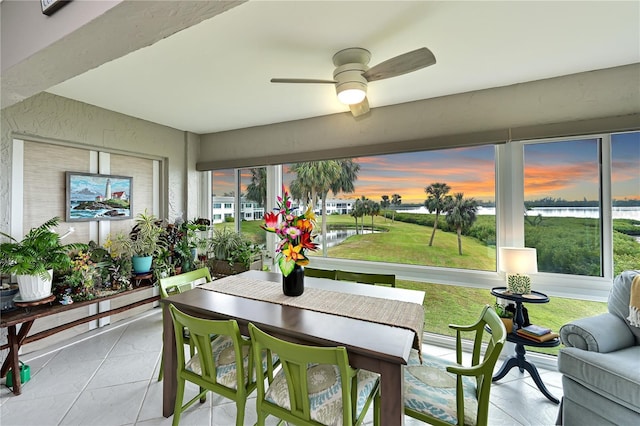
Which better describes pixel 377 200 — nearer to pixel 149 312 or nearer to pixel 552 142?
pixel 552 142

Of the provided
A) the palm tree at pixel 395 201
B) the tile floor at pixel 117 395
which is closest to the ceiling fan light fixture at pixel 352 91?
the palm tree at pixel 395 201

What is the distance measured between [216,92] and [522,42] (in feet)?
8.11

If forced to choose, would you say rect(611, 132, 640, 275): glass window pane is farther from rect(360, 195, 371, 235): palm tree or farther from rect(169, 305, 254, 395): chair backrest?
rect(169, 305, 254, 395): chair backrest

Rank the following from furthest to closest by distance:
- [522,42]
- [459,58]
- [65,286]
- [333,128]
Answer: [333,128]
[65,286]
[459,58]
[522,42]

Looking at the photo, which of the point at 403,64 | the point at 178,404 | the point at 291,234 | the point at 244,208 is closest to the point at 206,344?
the point at 178,404

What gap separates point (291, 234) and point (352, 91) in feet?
3.47

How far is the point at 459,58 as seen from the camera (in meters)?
2.03

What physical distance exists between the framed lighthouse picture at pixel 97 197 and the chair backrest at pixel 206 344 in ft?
7.58

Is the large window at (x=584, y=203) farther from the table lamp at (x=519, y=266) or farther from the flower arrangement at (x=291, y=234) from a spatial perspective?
the flower arrangement at (x=291, y=234)

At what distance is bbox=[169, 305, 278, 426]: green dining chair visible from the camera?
1411 mm

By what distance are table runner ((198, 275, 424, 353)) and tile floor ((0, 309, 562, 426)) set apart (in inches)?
31.6

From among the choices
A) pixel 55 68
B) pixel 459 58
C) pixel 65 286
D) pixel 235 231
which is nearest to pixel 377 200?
pixel 459 58

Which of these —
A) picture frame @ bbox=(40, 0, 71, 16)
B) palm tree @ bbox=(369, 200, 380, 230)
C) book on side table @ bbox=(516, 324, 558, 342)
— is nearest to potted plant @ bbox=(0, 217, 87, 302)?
picture frame @ bbox=(40, 0, 71, 16)

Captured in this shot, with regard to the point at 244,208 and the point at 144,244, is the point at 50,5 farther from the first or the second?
the point at 244,208
